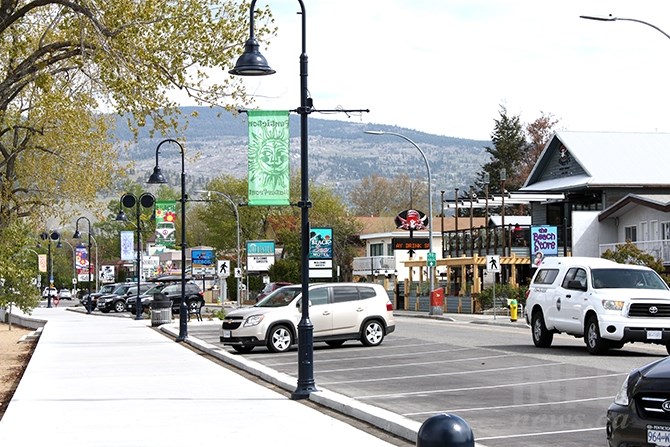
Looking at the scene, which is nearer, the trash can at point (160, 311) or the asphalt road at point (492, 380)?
the asphalt road at point (492, 380)

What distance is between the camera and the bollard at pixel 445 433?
20.6 feet

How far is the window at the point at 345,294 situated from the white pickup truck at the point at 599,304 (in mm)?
4423

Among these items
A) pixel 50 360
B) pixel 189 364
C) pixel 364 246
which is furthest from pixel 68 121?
pixel 364 246

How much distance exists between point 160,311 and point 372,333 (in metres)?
20.1

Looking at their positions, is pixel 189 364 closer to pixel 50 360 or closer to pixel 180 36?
pixel 50 360

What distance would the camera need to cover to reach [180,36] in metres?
22.7

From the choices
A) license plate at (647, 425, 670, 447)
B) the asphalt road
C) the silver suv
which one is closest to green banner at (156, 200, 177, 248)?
the asphalt road

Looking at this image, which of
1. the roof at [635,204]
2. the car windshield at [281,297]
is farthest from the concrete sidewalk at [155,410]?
the roof at [635,204]

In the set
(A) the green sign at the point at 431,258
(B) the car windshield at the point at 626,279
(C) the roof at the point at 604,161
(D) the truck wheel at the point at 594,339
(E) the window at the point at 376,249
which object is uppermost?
(C) the roof at the point at 604,161

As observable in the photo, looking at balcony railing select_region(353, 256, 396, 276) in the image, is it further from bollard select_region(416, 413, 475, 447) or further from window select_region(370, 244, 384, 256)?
bollard select_region(416, 413, 475, 447)

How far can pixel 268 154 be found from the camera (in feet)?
63.4

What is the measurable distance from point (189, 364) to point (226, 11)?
7.46 meters

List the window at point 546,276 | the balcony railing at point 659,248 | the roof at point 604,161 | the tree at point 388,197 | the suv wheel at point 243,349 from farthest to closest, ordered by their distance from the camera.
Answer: the tree at point 388,197 < the roof at point 604,161 < the balcony railing at point 659,248 < the suv wheel at point 243,349 < the window at point 546,276

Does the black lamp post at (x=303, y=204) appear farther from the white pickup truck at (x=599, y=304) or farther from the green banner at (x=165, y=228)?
the green banner at (x=165, y=228)
